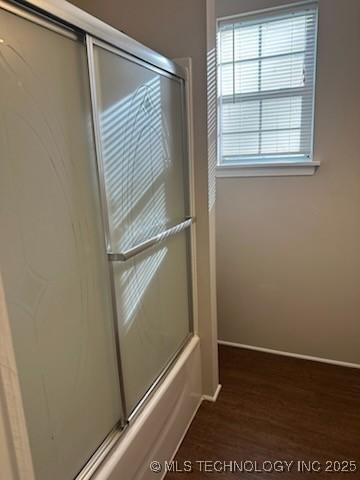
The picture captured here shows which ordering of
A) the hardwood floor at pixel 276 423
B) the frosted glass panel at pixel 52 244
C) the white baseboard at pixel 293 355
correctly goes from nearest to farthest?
1. the frosted glass panel at pixel 52 244
2. the hardwood floor at pixel 276 423
3. the white baseboard at pixel 293 355

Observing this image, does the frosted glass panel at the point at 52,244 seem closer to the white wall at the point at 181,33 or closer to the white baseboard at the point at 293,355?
the white wall at the point at 181,33

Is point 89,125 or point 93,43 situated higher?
point 93,43

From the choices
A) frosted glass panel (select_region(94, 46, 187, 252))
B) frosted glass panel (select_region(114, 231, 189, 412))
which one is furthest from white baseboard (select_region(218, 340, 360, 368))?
frosted glass panel (select_region(94, 46, 187, 252))

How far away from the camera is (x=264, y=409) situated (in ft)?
6.32

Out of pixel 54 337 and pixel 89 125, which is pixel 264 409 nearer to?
pixel 54 337

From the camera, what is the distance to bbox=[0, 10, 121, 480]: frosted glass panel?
2.67 feet

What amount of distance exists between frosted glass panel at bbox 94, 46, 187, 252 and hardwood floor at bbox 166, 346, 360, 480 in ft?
3.64

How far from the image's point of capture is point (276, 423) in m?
1.82

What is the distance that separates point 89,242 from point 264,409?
1.49m

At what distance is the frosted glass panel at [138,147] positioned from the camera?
1140 millimetres

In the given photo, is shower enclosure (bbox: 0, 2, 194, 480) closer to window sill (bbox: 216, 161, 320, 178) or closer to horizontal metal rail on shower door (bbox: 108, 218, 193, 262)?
horizontal metal rail on shower door (bbox: 108, 218, 193, 262)

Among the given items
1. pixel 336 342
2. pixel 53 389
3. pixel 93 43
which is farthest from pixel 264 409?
pixel 93 43

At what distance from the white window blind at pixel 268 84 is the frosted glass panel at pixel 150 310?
0.91 meters

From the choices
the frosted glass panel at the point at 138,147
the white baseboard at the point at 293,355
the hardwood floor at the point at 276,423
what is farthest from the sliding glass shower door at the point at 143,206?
the white baseboard at the point at 293,355
